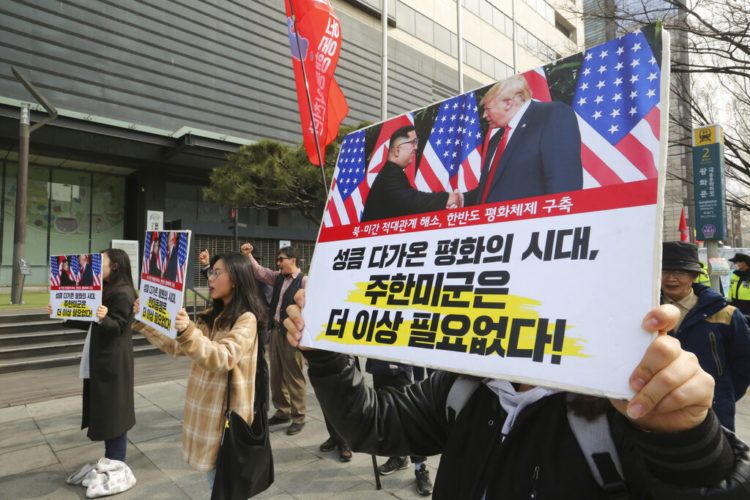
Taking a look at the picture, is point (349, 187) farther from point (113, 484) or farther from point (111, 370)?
point (113, 484)

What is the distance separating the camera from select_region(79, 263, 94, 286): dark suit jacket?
3.49 m

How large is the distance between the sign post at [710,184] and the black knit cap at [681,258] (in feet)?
14.6

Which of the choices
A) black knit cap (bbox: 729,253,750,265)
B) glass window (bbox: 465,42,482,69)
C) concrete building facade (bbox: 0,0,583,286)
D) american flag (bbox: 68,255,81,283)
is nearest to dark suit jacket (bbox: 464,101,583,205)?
american flag (bbox: 68,255,81,283)

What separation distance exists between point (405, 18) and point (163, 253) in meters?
27.0

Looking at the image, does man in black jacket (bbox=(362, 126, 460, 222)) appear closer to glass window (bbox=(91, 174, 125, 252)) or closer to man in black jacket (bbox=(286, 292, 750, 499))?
man in black jacket (bbox=(286, 292, 750, 499))

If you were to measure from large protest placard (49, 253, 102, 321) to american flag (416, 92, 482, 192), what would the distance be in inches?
127

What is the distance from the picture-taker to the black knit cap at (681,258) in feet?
10.4

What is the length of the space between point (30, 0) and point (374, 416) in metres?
20.1

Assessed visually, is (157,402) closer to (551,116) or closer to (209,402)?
(209,402)

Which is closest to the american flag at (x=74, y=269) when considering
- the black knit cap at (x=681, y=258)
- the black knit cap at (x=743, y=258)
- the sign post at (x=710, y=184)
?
the black knit cap at (x=681, y=258)

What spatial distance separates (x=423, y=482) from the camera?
3486mm

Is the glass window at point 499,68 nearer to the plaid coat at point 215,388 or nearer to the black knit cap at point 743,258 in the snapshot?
the black knit cap at point 743,258

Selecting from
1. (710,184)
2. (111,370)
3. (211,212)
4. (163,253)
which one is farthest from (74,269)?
(211,212)

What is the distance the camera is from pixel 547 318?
95 centimetres
